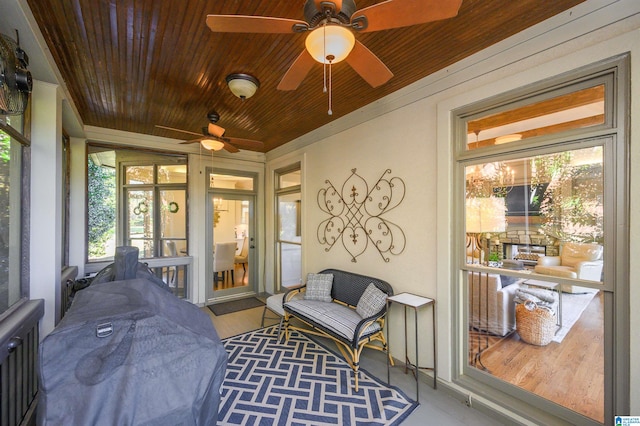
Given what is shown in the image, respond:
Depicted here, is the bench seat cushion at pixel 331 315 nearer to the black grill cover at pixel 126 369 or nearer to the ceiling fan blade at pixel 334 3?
the black grill cover at pixel 126 369

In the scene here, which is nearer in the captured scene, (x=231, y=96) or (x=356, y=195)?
(x=231, y=96)

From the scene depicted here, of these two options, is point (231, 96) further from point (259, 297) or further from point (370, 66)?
point (259, 297)

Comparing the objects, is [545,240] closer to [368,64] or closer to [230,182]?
[368,64]

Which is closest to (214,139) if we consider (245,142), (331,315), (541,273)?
(245,142)

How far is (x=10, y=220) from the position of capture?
74.2 inches

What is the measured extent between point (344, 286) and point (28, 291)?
112 inches

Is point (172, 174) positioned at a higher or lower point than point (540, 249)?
higher

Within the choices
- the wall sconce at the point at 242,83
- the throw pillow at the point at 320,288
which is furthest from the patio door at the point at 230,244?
the wall sconce at the point at 242,83

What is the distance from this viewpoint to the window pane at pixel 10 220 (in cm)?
175

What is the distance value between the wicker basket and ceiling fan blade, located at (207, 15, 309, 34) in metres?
2.54

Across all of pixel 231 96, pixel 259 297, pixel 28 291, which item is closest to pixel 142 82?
pixel 231 96

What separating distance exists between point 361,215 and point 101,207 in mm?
3805

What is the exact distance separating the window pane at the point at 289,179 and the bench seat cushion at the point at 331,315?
2141 mm

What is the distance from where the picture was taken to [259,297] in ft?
16.7
